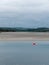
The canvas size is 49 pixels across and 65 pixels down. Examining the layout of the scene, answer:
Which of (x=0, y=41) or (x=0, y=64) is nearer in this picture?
(x=0, y=64)

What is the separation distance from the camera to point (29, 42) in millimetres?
36688

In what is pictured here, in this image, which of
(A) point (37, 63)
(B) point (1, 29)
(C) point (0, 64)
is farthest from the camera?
(B) point (1, 29)

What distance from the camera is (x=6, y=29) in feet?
87.5

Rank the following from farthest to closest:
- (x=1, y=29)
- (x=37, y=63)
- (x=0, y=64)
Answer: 1. (x=1, y=29)
2. (x=37, y=63)
3. (x=0, y=64)

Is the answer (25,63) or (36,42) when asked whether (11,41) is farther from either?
(25,63)

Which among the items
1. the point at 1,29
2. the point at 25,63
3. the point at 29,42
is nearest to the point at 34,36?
the point at 29,42

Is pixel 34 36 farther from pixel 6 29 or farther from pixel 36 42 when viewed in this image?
pixel 6 29

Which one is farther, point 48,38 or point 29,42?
point 29,42

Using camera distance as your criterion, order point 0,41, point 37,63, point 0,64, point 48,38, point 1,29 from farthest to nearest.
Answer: point 0,41 → point 48,38 → point 1,29 → point 37,63 → point 0,64

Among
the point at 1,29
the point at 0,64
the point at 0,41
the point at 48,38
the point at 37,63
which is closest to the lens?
the point at 0,64

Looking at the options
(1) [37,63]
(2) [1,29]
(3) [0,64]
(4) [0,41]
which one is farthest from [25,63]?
(4) [0,41]

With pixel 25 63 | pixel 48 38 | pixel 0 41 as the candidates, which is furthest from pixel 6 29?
pixel 25 63

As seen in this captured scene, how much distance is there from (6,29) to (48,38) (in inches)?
245

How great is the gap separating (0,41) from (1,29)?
9.65 m
